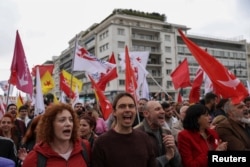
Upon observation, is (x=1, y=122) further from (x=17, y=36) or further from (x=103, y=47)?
(x=103, y=47)

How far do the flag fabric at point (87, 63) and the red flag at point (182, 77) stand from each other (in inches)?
100

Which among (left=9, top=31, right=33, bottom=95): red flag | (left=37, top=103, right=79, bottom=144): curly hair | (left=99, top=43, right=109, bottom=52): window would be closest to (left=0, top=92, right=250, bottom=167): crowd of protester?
(left=37, top=103, right=79, bottom=144): curly hair

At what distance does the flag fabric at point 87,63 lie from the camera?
10430 mm

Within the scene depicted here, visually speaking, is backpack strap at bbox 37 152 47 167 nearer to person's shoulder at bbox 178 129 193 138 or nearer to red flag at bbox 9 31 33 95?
person's shoulder at bbox 178 129 193 138

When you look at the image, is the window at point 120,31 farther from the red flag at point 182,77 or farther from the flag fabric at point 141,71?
the red flag at point 182,77

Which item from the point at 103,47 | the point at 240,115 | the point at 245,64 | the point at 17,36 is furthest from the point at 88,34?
the point at 240,115

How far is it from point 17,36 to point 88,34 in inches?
2309

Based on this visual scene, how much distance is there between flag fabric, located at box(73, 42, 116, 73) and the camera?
1043cm

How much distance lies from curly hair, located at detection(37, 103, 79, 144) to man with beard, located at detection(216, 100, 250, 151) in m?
1.94

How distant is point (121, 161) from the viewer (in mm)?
2975

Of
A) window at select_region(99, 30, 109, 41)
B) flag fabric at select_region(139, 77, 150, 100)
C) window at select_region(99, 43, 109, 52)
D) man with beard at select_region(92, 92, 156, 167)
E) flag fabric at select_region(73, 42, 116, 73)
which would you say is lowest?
man with beard at select_region(92, 92, 156, 167)

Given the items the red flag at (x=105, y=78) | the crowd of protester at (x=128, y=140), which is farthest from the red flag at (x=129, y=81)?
the crowd of protester at (x=128, y=140)

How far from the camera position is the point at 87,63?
10.7 m

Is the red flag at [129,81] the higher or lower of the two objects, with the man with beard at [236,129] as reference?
higher
